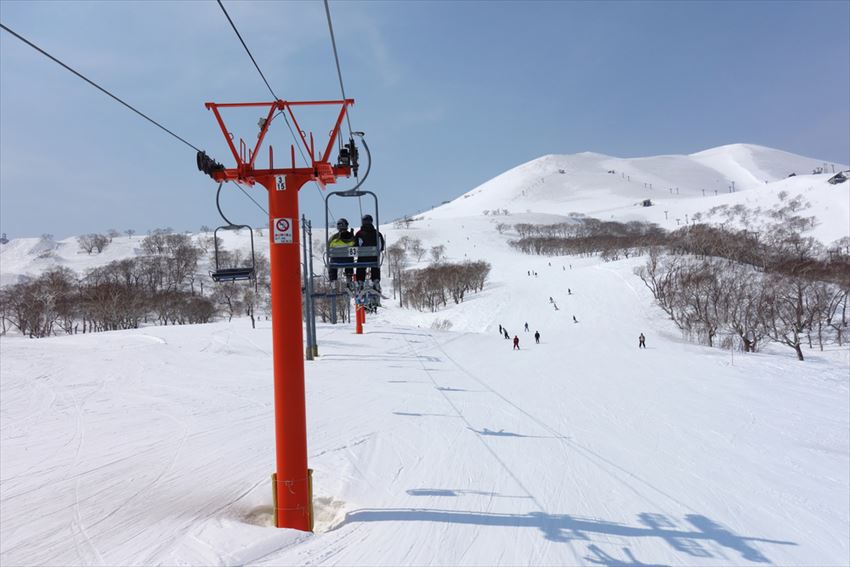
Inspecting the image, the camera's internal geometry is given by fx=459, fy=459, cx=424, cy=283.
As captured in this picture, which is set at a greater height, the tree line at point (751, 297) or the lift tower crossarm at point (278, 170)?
the lift tower crossarm at point (278, 170)

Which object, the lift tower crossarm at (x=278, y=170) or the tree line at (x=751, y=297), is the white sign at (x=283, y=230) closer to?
the lift tower crossarm at (x=278, y=170)

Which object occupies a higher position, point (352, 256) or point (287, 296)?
point (352, 256)

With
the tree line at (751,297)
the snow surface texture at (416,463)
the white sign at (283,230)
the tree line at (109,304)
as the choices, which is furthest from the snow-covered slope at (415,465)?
the tree line at (109,304)

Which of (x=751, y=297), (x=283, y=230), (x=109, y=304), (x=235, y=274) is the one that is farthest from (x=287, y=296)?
(x=109, y=304)

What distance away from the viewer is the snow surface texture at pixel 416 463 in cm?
585

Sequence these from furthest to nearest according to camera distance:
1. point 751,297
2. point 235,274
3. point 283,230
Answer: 1. point 751,297
2. point 235,274
3. point 283,230

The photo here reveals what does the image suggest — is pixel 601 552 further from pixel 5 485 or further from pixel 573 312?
pixel 573 312

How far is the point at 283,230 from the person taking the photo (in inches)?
231

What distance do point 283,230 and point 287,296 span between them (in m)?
0.85

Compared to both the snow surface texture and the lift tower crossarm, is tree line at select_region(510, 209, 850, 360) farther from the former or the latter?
the lift tower crossarm

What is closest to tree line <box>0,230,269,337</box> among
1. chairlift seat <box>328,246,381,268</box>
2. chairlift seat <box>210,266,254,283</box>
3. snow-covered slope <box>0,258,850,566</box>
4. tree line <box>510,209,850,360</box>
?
Result: snow-covered slope <box>0,258,850,566</box>

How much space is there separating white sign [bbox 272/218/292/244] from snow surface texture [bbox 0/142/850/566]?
3615 mm

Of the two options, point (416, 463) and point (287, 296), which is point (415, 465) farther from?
point (287, 296)

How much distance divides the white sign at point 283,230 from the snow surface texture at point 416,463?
3.62 m
